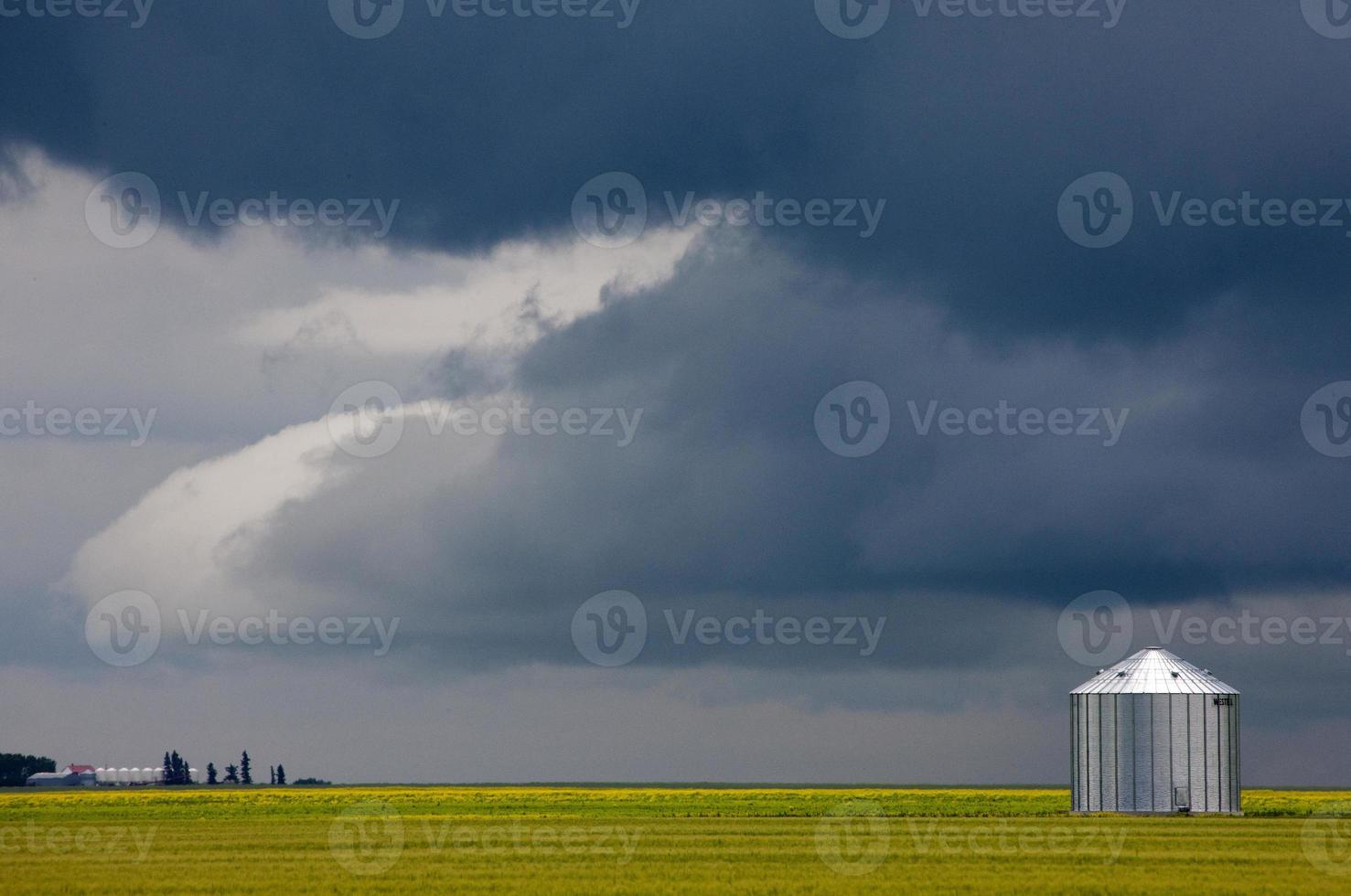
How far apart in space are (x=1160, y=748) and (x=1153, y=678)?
462cm

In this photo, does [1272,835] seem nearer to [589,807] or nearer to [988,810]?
[988,810]

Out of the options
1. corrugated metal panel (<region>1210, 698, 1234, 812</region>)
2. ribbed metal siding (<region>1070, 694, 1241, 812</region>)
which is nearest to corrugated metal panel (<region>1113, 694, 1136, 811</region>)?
ribbed metal siding (<region>1070, 694, 1241, 812</region>)

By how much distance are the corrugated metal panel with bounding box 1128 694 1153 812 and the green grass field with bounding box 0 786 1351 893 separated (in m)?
4.54

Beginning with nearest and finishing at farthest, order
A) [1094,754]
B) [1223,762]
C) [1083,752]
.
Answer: [1223,762]
[1094,754]
[1083,752]

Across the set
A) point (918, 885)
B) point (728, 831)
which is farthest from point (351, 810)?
point (918, 885)

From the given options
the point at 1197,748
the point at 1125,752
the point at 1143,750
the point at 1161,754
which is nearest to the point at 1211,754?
the point at 1197,748

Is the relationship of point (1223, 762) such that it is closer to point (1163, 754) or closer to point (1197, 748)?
point (1197, 748)

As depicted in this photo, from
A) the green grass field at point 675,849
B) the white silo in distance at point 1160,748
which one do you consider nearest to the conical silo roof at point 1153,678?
the white silo in distance at point 1160,748

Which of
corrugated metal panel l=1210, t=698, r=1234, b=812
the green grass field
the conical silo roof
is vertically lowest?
the green grass field

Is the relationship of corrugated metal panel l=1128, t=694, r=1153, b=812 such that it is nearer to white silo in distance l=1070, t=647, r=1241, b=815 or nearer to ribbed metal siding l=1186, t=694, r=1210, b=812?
white silo in distance l=1070, t=647, r=1241, b=815

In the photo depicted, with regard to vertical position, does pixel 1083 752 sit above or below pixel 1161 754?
above

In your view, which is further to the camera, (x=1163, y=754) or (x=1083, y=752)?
(x=1083, y=752)

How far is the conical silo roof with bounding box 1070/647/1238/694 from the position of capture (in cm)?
9188

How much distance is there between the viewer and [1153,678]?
93000 mm
